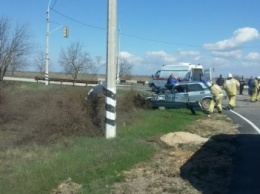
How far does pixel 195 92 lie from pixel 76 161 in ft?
50.7

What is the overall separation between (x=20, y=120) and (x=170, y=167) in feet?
36.7

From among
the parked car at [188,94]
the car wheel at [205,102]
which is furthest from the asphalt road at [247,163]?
the parked car at [188,94]

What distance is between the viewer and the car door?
950 inches

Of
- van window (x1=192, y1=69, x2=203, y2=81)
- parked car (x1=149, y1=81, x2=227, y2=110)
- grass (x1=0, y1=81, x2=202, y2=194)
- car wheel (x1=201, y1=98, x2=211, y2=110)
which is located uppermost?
van window (x1=192, y1=69, x2=203, y2=81)

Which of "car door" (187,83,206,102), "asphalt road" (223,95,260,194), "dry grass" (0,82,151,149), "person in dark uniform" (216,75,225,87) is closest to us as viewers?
"asphalt road" (223,95,260,194)

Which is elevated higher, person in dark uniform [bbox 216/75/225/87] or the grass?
person in dark uniform [bbox 216/75/225/87]

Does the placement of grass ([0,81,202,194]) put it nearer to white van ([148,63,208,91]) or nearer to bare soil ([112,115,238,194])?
bare soil ([112,115,238,194])

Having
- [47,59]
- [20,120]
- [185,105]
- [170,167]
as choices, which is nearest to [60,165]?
[170,167]

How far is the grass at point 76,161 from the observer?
8078mm

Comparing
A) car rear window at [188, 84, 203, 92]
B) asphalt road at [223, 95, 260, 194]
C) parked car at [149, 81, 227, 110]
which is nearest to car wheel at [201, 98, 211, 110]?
parked car at [149, 81, 227, 110]

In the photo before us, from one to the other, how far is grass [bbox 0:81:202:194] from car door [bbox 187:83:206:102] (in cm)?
1010

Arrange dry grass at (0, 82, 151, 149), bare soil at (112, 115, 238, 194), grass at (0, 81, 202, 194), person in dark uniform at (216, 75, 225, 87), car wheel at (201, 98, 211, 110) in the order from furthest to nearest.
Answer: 1. person in dark uniform at (216, 75, 225, 87)
2. car wheel at (201, 98, 211, 110)
3. dry grass at (0, 82, 151, 149)
4. grass at (0, 81, 202, 194)
5. bare soil at (112, 115, 238, 194)

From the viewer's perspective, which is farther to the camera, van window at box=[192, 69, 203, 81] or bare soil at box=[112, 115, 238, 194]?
van window at box=[192, 69, 203, 81]

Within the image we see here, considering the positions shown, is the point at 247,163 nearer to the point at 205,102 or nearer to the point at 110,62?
the point at 110,62
